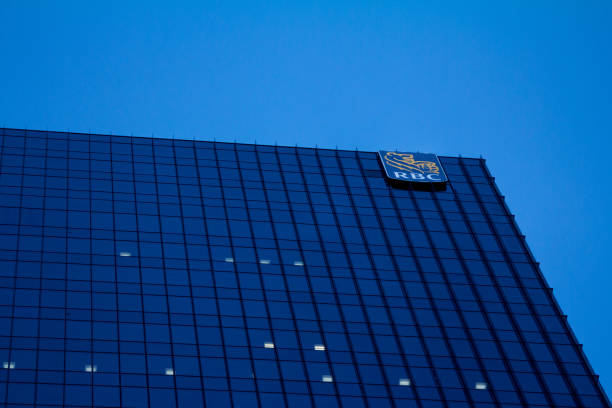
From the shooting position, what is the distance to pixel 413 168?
5305 inches

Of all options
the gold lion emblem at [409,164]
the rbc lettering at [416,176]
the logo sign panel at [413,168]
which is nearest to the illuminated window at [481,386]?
the logo sign panel at [413,168]

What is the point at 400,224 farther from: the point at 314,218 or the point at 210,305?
the point at 210,305

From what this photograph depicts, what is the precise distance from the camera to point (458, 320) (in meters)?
111

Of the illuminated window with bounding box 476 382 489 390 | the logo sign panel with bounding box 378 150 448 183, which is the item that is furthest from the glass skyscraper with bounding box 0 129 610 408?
the logo sign panel with bounding box 378 150 448 183

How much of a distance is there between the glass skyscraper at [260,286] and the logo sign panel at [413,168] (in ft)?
4.50

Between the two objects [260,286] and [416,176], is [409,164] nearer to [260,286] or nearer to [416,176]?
[416,176]

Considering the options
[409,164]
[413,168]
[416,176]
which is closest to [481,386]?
[416,176]

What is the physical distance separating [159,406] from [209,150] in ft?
147

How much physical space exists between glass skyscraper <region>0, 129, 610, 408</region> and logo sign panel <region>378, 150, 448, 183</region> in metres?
1.37

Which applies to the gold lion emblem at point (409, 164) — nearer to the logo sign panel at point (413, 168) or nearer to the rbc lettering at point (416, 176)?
the logo sign panel at point (413, 168)

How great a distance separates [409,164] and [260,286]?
31.8 m

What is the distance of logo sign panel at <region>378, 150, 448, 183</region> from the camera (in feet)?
434

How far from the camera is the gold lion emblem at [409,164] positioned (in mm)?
134000

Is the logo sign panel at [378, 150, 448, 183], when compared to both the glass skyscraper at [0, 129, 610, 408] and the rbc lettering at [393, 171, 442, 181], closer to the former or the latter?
the rbc lettering at [393, 171, 442, 181]
